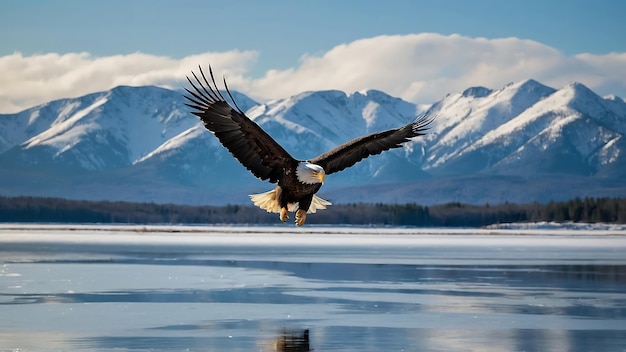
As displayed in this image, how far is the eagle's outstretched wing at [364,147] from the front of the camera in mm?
12906

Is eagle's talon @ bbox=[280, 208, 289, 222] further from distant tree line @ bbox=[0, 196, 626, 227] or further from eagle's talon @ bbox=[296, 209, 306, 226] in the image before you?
distant tree line @ bbox=[0, 196, 626, 227]

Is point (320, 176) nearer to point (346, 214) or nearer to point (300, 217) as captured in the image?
point (300, 217)

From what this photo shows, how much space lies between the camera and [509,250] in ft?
149

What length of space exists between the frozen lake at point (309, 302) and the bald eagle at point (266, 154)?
5029mm

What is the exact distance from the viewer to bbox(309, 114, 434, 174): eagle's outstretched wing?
12.9m

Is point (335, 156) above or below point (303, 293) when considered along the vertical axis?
above

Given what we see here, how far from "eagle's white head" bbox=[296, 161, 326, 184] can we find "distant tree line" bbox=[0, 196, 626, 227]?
80410 mm

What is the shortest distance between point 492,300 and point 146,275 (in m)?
9.64

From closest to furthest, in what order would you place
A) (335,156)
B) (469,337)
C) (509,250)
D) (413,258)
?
(335,156), (469,337), (413,258), (509,250)

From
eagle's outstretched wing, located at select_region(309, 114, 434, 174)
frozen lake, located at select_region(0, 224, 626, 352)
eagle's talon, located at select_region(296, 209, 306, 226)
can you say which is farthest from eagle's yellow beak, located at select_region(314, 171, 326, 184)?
frozen lake, located at select_region(0, 224, 626, 352)

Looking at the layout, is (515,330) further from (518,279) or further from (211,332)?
(518,279)

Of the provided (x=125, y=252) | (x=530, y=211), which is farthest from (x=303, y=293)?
(x=530, y=211)

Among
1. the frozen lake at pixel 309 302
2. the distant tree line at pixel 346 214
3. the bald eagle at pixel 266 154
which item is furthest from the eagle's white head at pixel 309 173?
the distant tree line at pixel 346 214

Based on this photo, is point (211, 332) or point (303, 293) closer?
point (211, 332)
